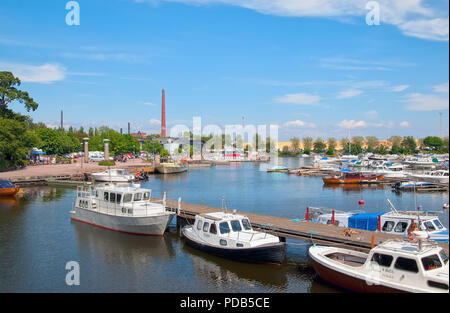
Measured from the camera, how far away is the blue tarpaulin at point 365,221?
23641mm

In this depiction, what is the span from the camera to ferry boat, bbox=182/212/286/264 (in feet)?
66.6

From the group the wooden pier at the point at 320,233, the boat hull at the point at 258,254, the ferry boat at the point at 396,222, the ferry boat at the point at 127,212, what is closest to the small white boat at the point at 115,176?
the ferry boat at the point at 127,212

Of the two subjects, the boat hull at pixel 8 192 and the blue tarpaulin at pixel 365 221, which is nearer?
the blue tarpaulin at pixel 365 221

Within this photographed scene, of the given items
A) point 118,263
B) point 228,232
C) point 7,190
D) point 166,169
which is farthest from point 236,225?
point 166,169

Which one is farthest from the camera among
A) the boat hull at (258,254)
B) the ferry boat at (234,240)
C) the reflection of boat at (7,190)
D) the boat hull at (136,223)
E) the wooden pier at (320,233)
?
the reflection of boat at (7,190)

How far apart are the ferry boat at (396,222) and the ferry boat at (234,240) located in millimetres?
6340

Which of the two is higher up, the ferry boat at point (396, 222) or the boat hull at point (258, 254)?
the ferry boat at point (396, 222)

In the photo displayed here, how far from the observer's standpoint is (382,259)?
603 inches

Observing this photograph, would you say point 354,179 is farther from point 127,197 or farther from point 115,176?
point 127,197

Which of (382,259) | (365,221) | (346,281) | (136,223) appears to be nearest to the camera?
(382,259)

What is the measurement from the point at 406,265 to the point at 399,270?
13.3 inches

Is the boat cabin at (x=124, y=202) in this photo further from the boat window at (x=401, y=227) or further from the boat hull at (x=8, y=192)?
the boat hull at (x=8, y=192)
